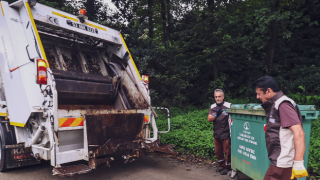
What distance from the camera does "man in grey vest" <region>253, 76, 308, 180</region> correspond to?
78.4 inches

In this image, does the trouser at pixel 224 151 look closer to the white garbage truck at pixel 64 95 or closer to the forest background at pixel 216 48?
the white garbage truck at pixel 64 95

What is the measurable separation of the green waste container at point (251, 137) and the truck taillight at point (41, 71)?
264 cm

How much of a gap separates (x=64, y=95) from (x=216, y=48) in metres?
6.14

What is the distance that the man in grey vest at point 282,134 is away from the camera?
1.99 m

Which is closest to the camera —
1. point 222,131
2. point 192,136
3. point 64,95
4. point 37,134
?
point 37,134

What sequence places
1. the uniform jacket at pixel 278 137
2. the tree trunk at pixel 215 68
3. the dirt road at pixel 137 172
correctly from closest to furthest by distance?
the uniform jacket at pixel 278 137, the dirt road at pixel 137 172, the tree trunk at pixel 215 68

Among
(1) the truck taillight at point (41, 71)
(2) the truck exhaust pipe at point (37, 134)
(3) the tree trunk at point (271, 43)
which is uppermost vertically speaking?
(3) the tree trunk at point (271, 43)

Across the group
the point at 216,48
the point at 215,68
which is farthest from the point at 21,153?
the point at 215,68

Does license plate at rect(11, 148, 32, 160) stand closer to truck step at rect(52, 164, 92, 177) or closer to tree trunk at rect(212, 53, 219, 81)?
truck step at rect(52, 164, 92, 177)

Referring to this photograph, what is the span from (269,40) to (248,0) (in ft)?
8.61

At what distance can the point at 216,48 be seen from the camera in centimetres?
901

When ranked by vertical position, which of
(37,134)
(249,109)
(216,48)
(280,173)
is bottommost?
(280,173)

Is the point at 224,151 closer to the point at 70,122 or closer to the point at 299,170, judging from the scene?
the point at 299,170

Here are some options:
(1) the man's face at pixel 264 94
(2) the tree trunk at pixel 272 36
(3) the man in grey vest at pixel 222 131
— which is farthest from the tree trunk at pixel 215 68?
(1) the man's face at pixel 264 94
